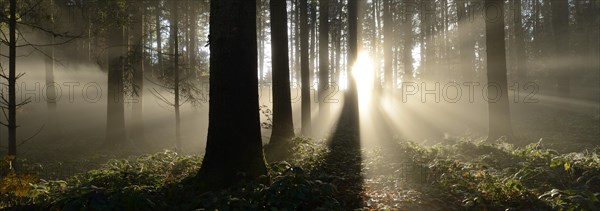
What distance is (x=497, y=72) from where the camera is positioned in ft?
39.2

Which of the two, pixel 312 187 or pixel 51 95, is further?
pixel 51 95

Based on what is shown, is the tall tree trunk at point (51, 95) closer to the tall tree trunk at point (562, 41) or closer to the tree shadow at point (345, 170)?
the tree shadow at point (345, 170)

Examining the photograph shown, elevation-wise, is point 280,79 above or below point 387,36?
below

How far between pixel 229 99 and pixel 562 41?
25828 mm

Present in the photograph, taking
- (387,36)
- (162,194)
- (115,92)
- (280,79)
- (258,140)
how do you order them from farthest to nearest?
(387,36) < (115,92) < (280,79) < (258,140) < (162,194)

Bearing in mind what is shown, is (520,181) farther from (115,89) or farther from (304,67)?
(115,89)

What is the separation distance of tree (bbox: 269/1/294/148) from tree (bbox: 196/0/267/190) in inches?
203

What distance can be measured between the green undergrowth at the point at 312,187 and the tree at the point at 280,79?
8.04 ft

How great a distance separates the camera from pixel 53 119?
21.8 metres

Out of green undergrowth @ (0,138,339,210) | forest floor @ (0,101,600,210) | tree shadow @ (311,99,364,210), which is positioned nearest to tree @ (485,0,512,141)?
forest floor @ (0,101,600,210)

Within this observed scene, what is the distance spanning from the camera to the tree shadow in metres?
6.05

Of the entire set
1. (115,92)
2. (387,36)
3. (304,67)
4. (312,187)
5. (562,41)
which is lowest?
(312,187)

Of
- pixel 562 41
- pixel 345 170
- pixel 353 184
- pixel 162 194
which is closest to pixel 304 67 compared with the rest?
pixel 345 170

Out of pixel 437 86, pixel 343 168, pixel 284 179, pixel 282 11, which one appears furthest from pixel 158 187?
pixel 437 86
